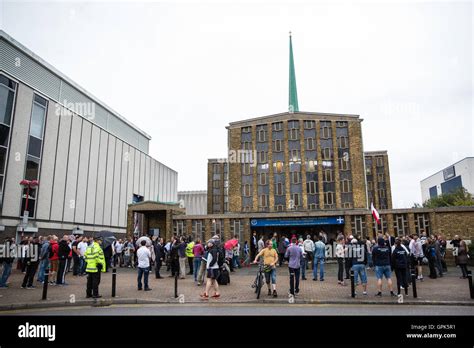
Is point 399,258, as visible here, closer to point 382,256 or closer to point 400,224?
point 382,256

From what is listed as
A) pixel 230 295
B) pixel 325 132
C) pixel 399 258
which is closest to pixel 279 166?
pixel 325 132

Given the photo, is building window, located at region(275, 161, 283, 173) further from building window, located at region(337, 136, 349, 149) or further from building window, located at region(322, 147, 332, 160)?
building window, located at region(337, 136, 349, 149)

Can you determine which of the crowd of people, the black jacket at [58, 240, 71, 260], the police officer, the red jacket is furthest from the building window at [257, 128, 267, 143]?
the police officer

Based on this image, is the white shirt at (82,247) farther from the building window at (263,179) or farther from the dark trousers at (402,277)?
the building window at (263,179)

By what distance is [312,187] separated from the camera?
3394 cm

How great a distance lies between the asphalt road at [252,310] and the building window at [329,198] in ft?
→ 78.9

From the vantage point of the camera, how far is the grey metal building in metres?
27.8

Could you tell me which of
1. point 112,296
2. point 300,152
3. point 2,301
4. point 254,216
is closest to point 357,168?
point 300,152

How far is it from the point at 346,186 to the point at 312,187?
132 inches

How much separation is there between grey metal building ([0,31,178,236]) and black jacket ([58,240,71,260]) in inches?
323

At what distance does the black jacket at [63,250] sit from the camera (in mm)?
13555

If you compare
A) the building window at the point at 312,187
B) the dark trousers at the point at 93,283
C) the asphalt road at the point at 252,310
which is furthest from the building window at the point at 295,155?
the dark trousers at the point at 93,283

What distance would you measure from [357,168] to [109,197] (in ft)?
102
